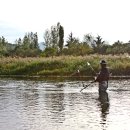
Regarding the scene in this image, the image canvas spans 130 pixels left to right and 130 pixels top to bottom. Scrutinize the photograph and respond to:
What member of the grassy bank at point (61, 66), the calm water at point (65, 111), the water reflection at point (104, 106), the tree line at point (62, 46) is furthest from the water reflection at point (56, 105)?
the tree line at point (62, 46)

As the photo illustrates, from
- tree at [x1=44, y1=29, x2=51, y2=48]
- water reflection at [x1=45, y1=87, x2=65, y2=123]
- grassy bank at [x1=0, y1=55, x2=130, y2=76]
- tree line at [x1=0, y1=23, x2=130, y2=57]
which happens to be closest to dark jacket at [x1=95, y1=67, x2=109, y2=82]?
water reflection at [x1=45, y1=87, x2=65, y2=123]

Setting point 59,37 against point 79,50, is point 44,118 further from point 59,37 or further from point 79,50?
point 59,37

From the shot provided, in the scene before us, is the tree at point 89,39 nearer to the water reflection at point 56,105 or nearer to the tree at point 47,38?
the tree at point 47,38

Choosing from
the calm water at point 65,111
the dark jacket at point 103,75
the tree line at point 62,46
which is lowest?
the calm water at point 65,111

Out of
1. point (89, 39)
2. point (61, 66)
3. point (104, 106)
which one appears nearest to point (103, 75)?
point (104, 106)

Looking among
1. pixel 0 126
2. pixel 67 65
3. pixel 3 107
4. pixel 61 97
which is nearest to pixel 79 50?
pixel 67 65

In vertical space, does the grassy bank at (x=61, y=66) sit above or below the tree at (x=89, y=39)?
below

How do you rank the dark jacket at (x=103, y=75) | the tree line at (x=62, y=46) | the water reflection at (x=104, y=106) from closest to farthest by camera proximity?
→ the water reflection at (x=104, y=106) → the dark jacket at (x=103, y=75) → the tree line at (x=62, y=46)

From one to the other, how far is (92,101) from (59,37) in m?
75.9

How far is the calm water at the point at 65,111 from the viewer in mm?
16891

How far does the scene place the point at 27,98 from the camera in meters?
26.8

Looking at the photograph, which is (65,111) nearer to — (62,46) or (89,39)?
(62,46)

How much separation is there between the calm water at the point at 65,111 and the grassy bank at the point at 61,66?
22741 mm

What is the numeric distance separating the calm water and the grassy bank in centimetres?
2274
